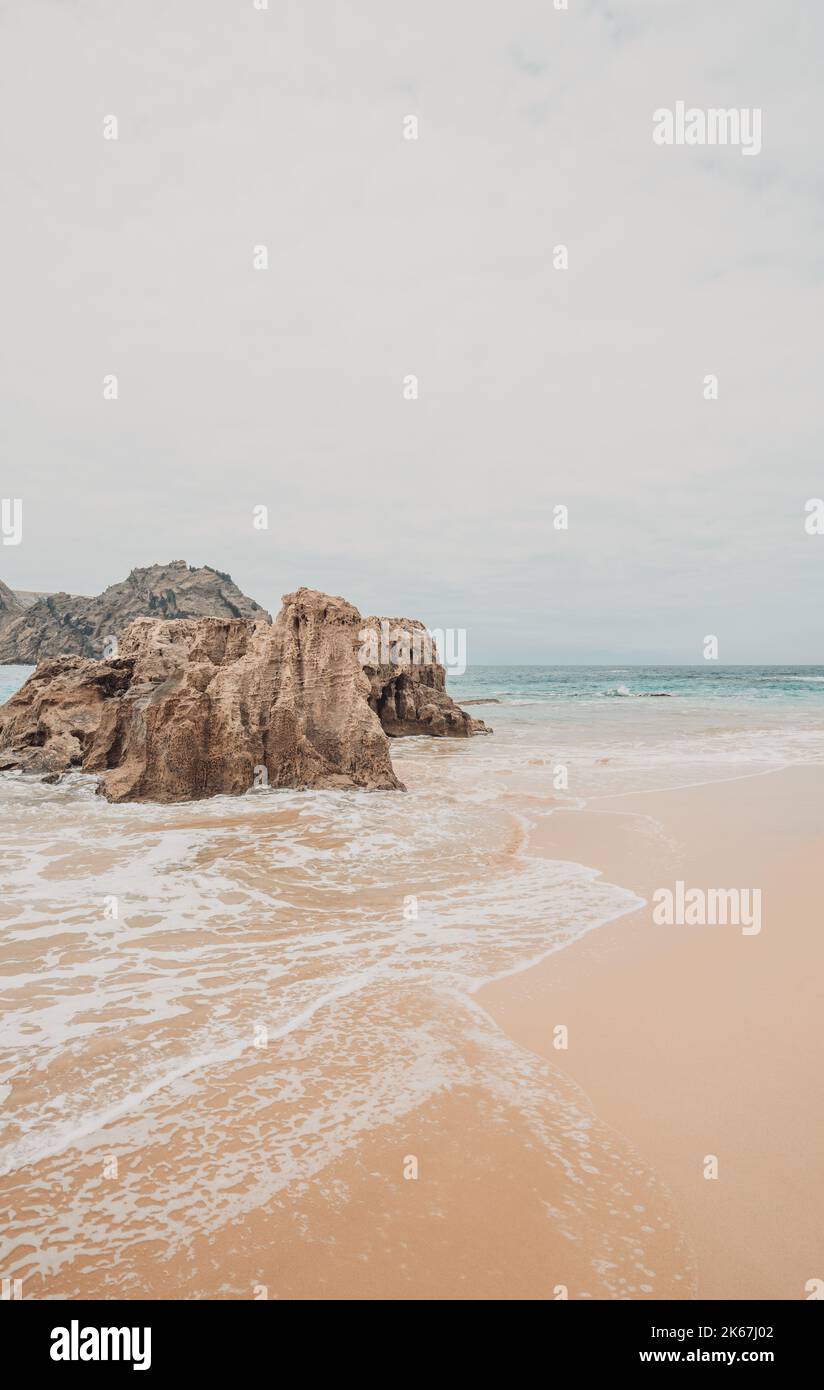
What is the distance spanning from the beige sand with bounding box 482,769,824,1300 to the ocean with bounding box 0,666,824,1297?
0.26m

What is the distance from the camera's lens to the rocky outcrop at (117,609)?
2714 inches

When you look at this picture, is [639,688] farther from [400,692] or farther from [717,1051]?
[717,1051]

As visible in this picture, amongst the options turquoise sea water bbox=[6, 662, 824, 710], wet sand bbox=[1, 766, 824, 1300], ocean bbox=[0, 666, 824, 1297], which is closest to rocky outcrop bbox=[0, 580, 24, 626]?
turquoise sea water bbox=[6, 662, 824, 710]

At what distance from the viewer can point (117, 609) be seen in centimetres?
7319

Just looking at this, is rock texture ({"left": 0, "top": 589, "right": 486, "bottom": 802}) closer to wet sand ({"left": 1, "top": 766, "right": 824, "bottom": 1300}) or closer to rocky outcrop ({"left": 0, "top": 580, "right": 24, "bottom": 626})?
wet sand ({"left": 1, "top": 766, "right": 824, "bottom": 1300})

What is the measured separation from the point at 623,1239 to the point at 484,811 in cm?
800

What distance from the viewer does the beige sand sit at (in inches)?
98.4

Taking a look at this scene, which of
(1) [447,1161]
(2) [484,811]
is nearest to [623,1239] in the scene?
(1) [447,1161]

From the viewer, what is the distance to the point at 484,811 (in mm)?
10430

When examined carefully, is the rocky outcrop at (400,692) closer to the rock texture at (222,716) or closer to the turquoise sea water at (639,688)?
the rock texture at (222,716)

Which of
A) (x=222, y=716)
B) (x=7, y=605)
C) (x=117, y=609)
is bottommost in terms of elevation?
(x=222, y=716)

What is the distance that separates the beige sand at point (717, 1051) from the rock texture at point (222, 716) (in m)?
6.60

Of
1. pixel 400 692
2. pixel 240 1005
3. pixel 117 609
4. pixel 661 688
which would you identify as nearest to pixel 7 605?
pixel 117 609

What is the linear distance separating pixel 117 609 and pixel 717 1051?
77804 millimetres
